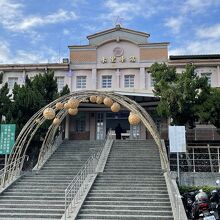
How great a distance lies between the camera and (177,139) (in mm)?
13422

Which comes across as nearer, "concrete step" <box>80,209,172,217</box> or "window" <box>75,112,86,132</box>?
"concrete step" <box>80,209,172,217</box>

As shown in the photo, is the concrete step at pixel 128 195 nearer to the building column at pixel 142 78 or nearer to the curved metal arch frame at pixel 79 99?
the curved metal arch frame at pixel 79 99

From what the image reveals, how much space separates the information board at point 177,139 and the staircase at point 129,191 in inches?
50.7

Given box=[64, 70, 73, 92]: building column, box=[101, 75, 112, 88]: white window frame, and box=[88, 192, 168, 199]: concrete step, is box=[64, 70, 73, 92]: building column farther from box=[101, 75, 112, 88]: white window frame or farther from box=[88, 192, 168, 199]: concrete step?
box=[88, 192, 168, 199]: concrete step

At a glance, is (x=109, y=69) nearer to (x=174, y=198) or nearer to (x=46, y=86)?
(x=46, y=86)

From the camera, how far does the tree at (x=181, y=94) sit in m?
15.2

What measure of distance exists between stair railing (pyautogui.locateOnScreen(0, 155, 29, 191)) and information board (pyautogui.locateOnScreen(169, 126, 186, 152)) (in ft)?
21.7

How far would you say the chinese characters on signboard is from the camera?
14148mm

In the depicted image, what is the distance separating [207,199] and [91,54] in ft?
51.1

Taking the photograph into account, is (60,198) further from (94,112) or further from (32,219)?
(94,112)

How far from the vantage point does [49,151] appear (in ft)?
55.9

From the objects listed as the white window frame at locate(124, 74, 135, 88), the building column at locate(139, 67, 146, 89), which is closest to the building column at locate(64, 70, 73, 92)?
the white window frame at locate(124, 74, 135, 88)

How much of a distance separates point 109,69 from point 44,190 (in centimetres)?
1271

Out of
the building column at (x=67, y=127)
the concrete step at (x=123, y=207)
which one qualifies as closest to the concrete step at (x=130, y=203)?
the concrete step at (x=123, y=207)
